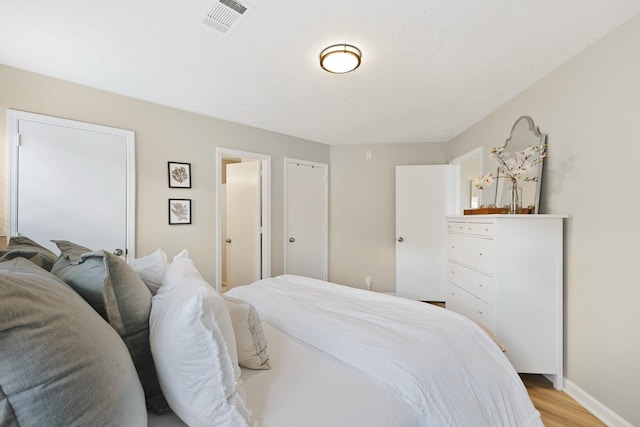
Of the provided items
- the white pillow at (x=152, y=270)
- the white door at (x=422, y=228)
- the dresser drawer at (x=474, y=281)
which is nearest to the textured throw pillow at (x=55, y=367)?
Answer: the white pillow at (x=152, y=270)

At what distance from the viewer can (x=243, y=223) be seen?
154 inches

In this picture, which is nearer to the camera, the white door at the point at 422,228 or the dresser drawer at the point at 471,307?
the dresser drawer at the point at 471,307

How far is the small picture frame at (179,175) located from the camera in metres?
2.89

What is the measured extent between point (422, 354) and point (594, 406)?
5.44 feet

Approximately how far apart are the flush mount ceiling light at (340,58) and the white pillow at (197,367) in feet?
5.80

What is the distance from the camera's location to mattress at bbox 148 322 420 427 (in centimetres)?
86

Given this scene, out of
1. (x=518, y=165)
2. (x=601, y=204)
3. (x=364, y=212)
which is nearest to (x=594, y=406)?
(x=601, y=204)

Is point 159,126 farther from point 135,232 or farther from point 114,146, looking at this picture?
point 135,232

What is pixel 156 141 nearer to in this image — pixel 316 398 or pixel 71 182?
pixel 71 182

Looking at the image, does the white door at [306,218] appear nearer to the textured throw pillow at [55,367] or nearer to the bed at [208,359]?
the bed at [208,359]

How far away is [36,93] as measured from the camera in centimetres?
223

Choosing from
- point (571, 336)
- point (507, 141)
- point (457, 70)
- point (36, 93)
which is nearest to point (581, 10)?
point (457, 70)

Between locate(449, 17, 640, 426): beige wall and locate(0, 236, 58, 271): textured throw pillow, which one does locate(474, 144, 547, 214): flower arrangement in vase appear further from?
locate(0, 236, 58, 271): textured throw pillow

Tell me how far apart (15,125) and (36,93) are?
305 millimetres
